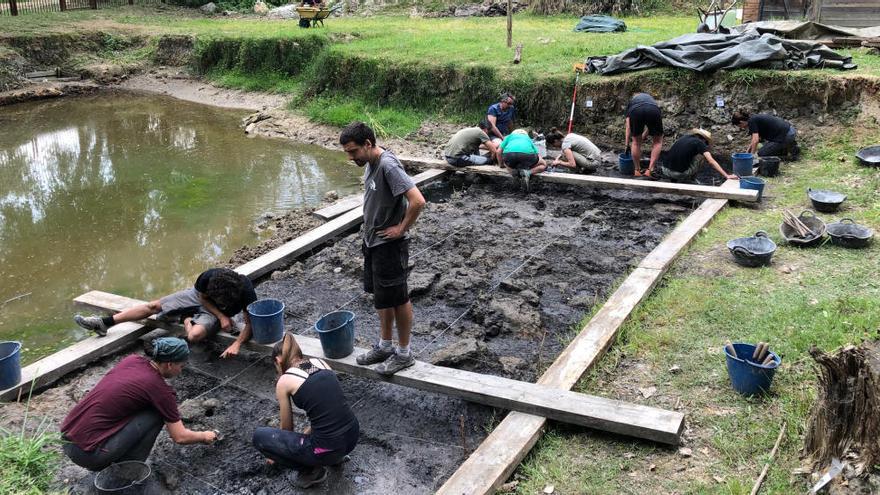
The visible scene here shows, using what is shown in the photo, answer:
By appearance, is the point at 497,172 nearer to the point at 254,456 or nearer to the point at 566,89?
the point at 566,89

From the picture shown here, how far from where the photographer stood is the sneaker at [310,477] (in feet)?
12.7

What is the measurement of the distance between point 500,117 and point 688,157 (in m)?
2.94

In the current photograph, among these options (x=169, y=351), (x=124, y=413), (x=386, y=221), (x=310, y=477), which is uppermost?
(x=386, y=221)

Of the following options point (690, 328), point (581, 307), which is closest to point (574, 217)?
point (581, 307)

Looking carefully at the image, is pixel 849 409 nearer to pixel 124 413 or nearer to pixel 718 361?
pixel 718 361

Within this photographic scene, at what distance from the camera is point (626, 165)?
941 centimetres

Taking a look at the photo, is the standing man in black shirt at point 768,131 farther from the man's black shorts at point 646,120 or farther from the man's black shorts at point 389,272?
the man's black shorts at point 389,272

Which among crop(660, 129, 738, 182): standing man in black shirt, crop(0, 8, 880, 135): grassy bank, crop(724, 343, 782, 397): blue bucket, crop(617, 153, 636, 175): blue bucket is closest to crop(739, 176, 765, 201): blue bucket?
crop(660, 129, 738, 182): standing man in black shirt

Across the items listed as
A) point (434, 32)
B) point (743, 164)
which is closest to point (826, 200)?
point (743, 164)

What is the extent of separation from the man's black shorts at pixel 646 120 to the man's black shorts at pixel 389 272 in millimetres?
5495

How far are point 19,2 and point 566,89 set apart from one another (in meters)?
21.3

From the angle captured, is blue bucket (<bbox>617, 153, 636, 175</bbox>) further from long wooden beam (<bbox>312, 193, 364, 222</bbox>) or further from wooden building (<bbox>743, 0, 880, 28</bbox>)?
wooden building (<bbox>743, 0, 880, 28</bbox>)

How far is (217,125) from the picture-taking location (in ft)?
47.5

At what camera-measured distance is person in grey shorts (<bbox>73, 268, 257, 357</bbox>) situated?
510cm
